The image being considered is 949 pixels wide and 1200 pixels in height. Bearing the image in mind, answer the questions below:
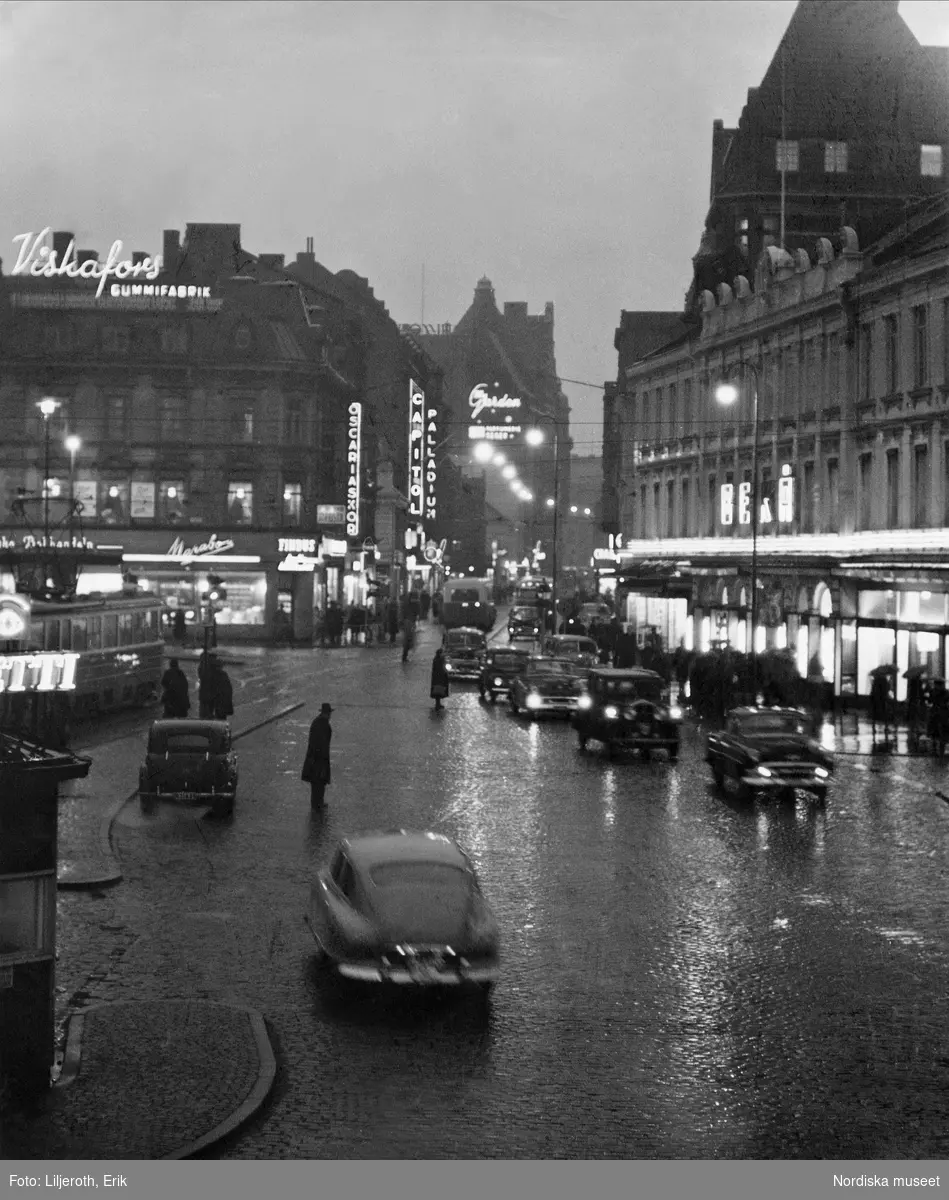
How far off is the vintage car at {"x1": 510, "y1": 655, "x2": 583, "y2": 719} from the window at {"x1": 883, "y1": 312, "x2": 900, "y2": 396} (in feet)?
41.1

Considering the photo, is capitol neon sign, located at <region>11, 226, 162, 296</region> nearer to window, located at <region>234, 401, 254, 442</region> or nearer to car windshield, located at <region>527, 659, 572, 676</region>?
window, located at <region>234, 401, 254, 442</region>

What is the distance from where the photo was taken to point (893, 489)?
50.8 meters

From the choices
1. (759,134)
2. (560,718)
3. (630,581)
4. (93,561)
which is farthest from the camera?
(759,134)

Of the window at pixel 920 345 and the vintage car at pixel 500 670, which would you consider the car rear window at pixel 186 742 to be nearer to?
the vintage car at pixel 500 670

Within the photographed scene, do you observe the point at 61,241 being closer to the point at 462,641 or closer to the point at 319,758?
the point at 462,641

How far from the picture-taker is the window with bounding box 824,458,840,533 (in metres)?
55.0

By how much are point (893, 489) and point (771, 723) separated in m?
20.1

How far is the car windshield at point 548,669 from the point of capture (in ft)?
163

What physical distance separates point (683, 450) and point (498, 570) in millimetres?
107414

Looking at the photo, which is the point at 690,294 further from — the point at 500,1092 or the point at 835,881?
the point at 500,1092

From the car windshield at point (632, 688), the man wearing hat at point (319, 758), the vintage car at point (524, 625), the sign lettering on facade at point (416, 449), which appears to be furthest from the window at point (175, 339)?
the man wearing hat at point (319, 758)

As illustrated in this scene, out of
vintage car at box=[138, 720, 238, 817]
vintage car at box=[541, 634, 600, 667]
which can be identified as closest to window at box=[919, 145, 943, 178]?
vintage car at box=[541, 634, 600, 667]

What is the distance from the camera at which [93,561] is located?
5262 cm
